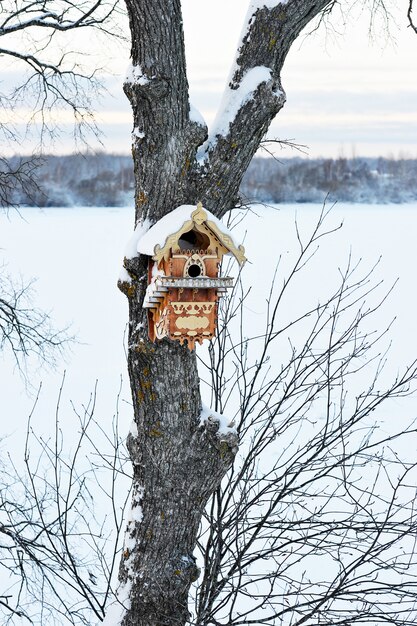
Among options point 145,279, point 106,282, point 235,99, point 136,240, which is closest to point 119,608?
point 145,279

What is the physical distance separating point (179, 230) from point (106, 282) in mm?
14496

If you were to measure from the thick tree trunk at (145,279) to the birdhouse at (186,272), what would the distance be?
17 centimetres

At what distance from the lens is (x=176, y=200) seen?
3.26 meters

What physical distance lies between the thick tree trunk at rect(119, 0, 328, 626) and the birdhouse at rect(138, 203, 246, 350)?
0.17 m

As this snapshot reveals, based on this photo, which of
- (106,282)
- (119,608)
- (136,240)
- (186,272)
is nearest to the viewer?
(186,272)

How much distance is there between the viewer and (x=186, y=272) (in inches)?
124

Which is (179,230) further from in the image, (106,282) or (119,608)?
(106,282)

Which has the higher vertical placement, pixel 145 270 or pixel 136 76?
pixel 136 76

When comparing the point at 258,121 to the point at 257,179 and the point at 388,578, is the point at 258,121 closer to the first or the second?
the point at 388,578

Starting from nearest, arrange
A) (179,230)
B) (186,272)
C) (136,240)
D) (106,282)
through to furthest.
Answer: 1. (179,230)
2. (186,272)
3. (136,240)
4. (106,282)

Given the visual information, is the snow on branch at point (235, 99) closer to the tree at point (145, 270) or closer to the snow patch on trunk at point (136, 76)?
the tree at point (145, 270)

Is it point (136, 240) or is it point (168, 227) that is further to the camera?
point (136, 240)

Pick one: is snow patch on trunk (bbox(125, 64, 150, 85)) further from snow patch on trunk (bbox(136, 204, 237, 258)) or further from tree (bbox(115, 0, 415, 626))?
snow patch on trunk (bbox(136, 204, 237, 258))

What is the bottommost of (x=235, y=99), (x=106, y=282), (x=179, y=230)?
(x=179, y=230)
